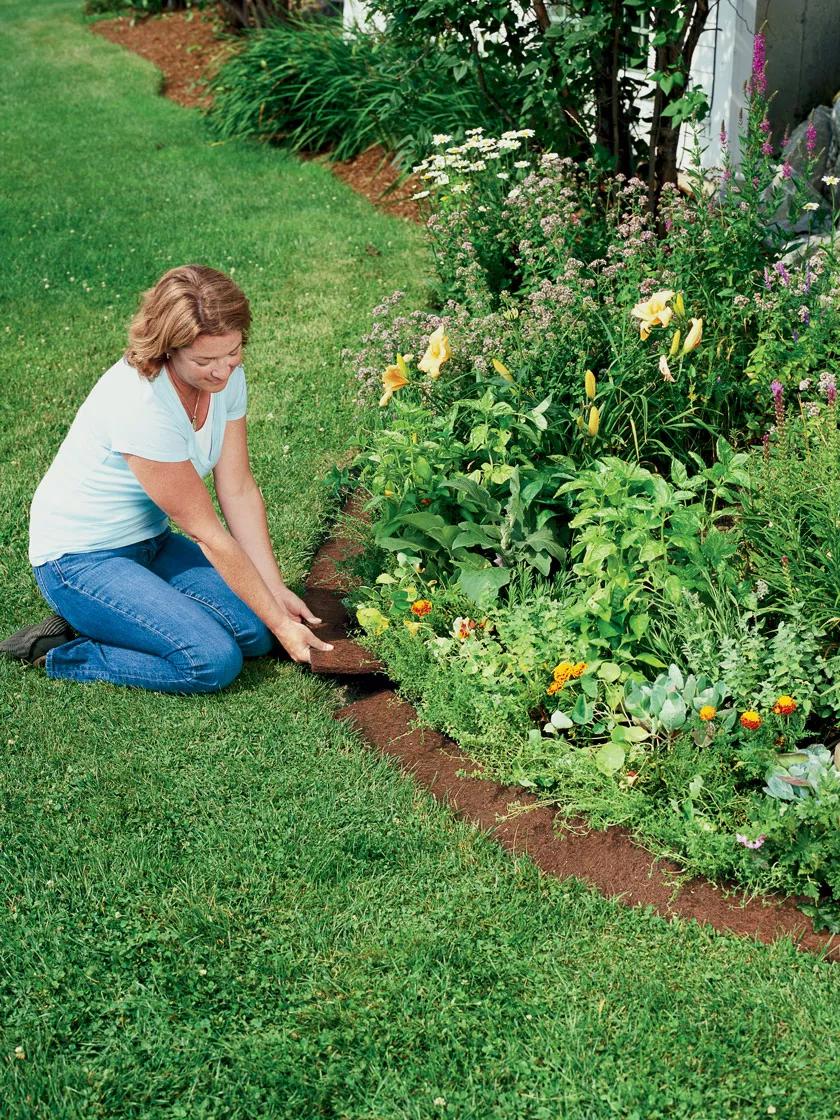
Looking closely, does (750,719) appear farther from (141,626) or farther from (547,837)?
(141,626)

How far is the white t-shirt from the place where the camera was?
362cm

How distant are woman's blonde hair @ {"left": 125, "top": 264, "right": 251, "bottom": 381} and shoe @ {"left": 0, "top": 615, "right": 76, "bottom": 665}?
930 millimetres

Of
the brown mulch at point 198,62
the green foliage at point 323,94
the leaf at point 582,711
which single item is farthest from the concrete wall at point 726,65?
the leaf at point 582,711

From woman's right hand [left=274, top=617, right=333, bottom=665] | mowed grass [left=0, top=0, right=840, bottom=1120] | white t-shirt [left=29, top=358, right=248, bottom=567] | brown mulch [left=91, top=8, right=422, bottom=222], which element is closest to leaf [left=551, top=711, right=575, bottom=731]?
mowed grass [left=0, top=0, right=840, bottom=1120]

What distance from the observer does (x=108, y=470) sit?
379 cm

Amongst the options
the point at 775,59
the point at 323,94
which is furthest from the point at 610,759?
the point at 323,94

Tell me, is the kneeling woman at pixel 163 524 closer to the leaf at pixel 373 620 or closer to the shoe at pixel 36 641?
the shoe at pixel 36 641

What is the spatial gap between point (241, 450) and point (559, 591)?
1.17 meters

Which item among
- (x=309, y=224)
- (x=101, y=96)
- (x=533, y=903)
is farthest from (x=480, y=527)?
(x=101, y=96)

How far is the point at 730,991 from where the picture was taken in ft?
8.75

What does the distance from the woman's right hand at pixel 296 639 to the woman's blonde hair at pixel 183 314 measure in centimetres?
86

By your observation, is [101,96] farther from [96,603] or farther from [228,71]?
[96,603]

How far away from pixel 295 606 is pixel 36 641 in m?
0.84

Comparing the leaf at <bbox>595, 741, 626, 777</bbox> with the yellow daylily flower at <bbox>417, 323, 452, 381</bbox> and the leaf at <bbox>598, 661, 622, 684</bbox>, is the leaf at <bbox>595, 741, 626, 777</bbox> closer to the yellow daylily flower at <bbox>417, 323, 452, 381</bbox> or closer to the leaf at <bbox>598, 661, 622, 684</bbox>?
the leaf at <bbox>598, 661, 622, 684</bbox>
